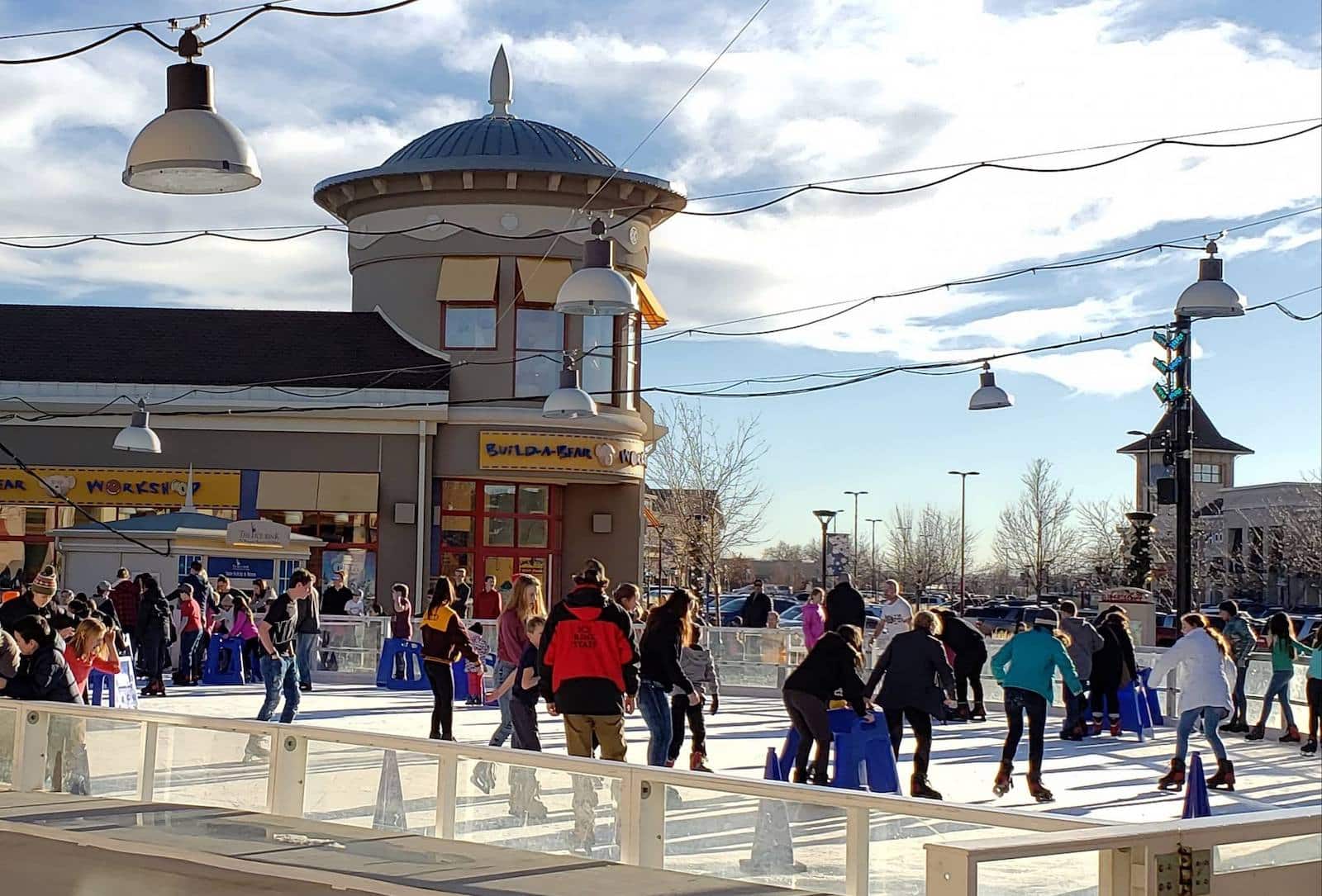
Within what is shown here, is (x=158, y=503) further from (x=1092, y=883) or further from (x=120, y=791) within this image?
(x=1092, y=883)

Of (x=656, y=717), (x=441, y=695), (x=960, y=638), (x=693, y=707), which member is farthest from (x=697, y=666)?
(x=960, y=638)

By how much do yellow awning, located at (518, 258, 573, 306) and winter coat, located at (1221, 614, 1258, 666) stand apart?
729 inches

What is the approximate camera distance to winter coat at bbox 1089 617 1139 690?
21.0 metres

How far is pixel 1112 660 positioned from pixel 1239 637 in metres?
1.77

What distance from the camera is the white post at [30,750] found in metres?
12.0

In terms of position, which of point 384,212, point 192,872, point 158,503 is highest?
point 384,212

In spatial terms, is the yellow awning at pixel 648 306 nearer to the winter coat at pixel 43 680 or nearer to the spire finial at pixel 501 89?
the spire finial at pixel 501 89

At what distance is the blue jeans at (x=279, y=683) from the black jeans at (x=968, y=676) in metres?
7.93

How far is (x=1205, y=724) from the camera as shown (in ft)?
53.2

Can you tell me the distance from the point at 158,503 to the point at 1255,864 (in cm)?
3211

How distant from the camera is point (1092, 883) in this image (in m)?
5.48

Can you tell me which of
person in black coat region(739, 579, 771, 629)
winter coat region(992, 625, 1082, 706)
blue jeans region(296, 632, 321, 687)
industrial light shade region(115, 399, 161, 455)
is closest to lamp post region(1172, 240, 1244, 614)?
person in black coat region(739, 579, 771, 629)

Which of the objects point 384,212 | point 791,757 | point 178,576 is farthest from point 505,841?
point 384,212

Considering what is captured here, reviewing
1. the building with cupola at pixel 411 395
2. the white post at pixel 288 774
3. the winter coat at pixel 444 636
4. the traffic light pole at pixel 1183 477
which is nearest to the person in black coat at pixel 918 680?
the winter coat at pixel 444 636
